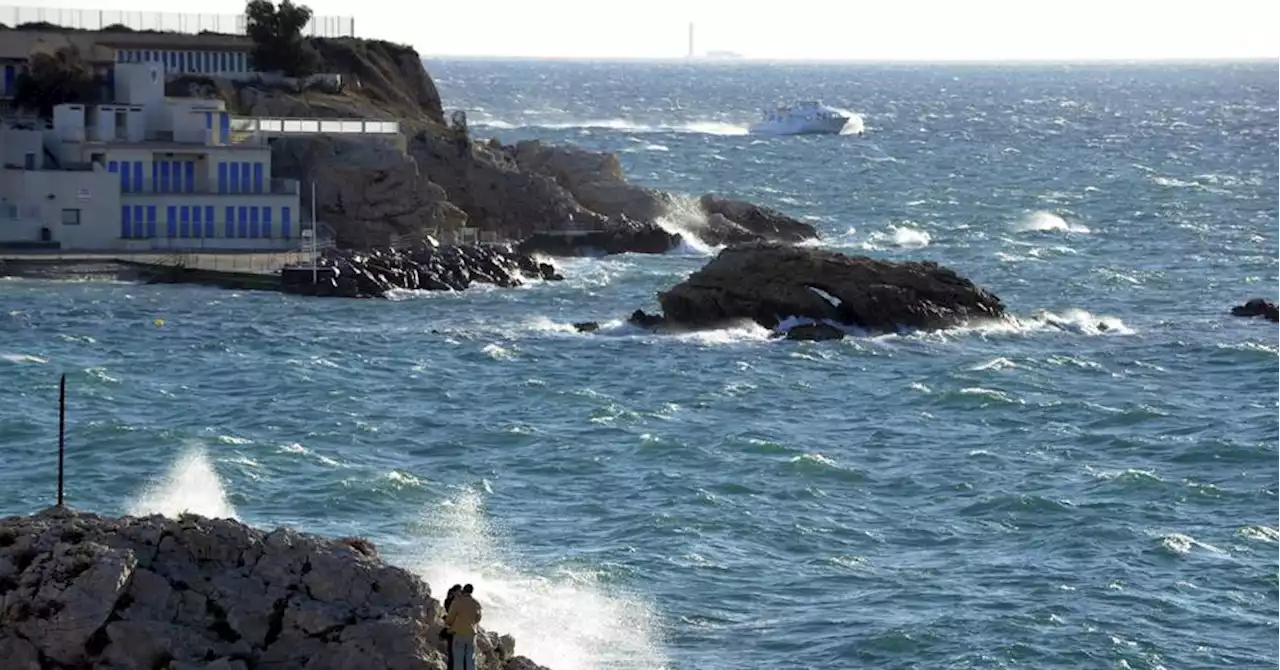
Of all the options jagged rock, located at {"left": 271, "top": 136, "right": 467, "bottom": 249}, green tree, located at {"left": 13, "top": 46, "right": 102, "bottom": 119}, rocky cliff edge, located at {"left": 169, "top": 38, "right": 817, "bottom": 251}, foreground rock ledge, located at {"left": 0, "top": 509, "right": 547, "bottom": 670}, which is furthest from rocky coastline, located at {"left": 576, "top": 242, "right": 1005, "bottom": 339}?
foreground rock ledge, located at {"left": 0, "top": 509, "right": 547, "bottom": 670}

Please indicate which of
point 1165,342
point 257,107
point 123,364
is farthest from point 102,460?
point 257,107

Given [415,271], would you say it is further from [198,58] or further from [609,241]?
[198,58]

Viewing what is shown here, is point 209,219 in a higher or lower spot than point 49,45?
lower

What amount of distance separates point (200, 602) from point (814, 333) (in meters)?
51.2

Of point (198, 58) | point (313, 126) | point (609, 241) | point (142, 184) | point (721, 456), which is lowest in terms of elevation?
point (609, 241)

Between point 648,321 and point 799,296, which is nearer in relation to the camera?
point 799,296

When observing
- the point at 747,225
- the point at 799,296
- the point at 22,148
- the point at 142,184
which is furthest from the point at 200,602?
the point at 747,225

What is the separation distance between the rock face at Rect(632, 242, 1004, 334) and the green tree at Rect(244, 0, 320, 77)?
42.1 meters

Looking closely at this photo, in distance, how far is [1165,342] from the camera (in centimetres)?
8394

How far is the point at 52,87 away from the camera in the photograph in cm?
10750

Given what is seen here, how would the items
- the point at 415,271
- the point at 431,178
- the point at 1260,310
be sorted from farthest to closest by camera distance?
the point at 431,178 → the point at 415,271 → the point at 1260,310

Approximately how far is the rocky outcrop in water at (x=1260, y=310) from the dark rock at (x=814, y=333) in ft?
56.7

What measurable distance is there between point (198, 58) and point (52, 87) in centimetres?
1602

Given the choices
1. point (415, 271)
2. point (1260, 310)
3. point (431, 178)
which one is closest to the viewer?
point (1260, 310)
